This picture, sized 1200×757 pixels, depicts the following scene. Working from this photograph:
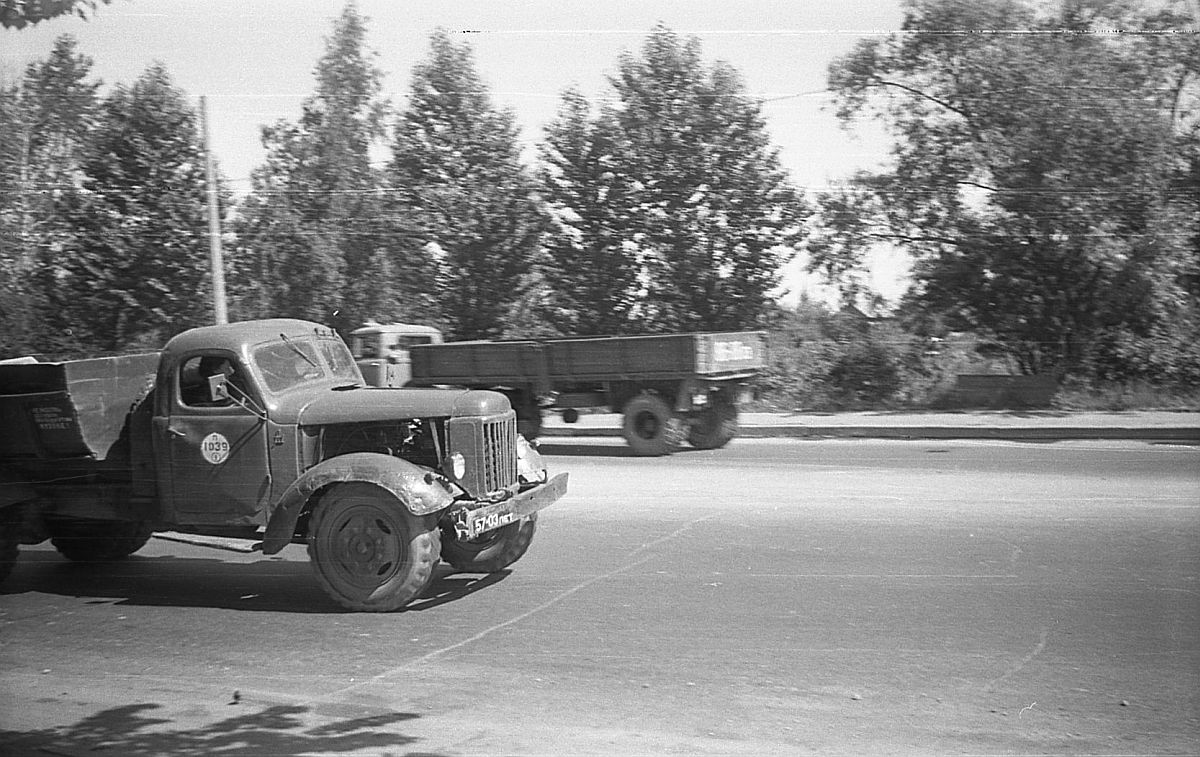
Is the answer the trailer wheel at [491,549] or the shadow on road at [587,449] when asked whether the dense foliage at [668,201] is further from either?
the trailer wheel at [491,549]

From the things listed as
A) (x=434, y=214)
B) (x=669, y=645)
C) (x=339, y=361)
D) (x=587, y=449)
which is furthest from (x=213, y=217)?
(x=669, y=645)

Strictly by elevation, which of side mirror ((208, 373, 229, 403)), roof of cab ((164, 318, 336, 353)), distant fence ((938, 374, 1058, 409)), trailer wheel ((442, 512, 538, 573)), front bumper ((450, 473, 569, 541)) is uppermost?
roof of cab ((164, 318, 336, 353))

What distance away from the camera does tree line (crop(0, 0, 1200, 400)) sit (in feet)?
78.4

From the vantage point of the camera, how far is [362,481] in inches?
303

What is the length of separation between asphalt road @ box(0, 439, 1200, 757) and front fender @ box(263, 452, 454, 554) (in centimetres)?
63

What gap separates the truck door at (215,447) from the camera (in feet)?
26.8

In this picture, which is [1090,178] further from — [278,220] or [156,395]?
[156,395]

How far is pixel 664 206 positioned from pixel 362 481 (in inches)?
727

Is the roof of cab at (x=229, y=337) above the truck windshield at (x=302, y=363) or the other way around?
above

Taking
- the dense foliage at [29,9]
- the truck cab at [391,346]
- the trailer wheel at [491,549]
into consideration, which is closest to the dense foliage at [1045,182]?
the truck cab at [391,346]

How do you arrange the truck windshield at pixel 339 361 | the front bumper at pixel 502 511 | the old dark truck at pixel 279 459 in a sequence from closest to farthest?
the front bumper at pixel 502 511
the old dark truck at pixel 279 459
the truck windshield at pixel 339 361

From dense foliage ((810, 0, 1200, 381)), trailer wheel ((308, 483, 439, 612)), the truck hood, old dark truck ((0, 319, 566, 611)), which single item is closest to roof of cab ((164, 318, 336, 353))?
old dark truck ((0, 319, 566, 611))

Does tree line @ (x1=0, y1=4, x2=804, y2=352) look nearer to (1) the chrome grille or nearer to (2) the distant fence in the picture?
(2) the distant fence

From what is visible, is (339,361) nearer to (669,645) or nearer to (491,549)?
(491,549)
